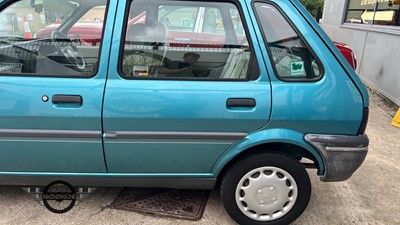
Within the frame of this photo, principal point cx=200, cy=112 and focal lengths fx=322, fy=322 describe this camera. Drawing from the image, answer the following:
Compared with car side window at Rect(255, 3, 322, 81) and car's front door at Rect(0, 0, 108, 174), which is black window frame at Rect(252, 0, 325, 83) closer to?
car side window at Rect(255, 3, 322, 81)

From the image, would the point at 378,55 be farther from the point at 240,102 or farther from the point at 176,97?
the point at 176,97

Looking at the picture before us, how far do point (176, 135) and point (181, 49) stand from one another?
22.9 inches

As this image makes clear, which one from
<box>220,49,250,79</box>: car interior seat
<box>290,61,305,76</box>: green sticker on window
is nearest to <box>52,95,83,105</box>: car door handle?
<box>220,49,250,79</box>: car interior seat

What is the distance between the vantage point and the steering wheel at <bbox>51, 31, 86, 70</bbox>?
2.17m

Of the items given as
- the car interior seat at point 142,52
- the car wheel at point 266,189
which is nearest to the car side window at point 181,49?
the car interior seat at point 142,52

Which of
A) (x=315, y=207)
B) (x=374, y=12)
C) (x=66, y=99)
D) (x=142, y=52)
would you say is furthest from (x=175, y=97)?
(x=374, y=12)

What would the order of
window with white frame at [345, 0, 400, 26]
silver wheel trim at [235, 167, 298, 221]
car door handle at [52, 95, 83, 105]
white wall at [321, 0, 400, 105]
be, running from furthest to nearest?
window with white frame at [345, 0, 400, 26], white wall at [321, 0, 400, 105], silver wheel trim at [235, 167, 298, 221], car door handle at [52, 95, 83, 105]

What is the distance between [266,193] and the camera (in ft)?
7.62

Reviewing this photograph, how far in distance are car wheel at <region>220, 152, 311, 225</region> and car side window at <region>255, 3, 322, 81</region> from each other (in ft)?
1.91

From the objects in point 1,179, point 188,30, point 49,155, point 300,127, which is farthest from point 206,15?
point 1,179

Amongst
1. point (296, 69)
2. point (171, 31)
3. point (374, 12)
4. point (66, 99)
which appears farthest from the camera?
point (374, 12)

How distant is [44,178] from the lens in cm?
230

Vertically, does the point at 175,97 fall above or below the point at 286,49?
below

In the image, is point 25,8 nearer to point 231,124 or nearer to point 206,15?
point 206,15
